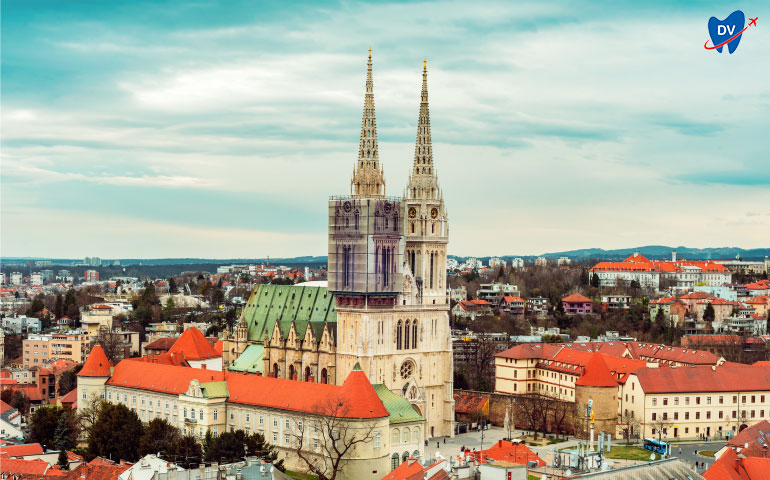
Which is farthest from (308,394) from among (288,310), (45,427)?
(45,427)

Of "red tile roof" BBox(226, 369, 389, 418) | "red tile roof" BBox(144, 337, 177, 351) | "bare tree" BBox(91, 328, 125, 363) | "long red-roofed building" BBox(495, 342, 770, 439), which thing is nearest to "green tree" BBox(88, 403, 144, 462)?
"red tile roof" BBox(226, 369, 389, 418)

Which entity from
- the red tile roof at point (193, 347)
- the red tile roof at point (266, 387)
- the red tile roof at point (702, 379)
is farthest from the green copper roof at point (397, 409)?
the red tile roof at point (193, 347)

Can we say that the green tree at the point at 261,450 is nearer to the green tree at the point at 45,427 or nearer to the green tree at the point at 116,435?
the green tree at the point at 116,435

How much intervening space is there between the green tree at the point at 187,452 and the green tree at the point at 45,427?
17.0 meters

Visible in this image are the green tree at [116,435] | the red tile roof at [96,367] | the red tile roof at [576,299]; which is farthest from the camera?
the red tile roof at [576,299]

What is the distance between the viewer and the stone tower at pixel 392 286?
9750 cm

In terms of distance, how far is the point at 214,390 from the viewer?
92938mm

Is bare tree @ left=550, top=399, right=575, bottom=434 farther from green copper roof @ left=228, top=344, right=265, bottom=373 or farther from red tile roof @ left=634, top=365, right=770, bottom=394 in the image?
green copper roof @ left=228, top=344, right=265, bottom=373

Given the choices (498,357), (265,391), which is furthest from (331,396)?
(498,357)

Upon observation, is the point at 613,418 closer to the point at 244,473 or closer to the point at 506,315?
the point at 244,473

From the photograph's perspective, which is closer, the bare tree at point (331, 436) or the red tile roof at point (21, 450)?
the red tile roof at point (21, 450)

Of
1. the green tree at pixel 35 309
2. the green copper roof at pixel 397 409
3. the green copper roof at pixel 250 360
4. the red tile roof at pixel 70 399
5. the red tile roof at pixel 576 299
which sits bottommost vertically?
the red tile roof at pixel 70 399

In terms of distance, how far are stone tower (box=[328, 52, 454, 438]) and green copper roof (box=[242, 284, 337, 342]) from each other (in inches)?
166

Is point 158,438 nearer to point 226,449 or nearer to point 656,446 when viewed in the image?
point 226,449
